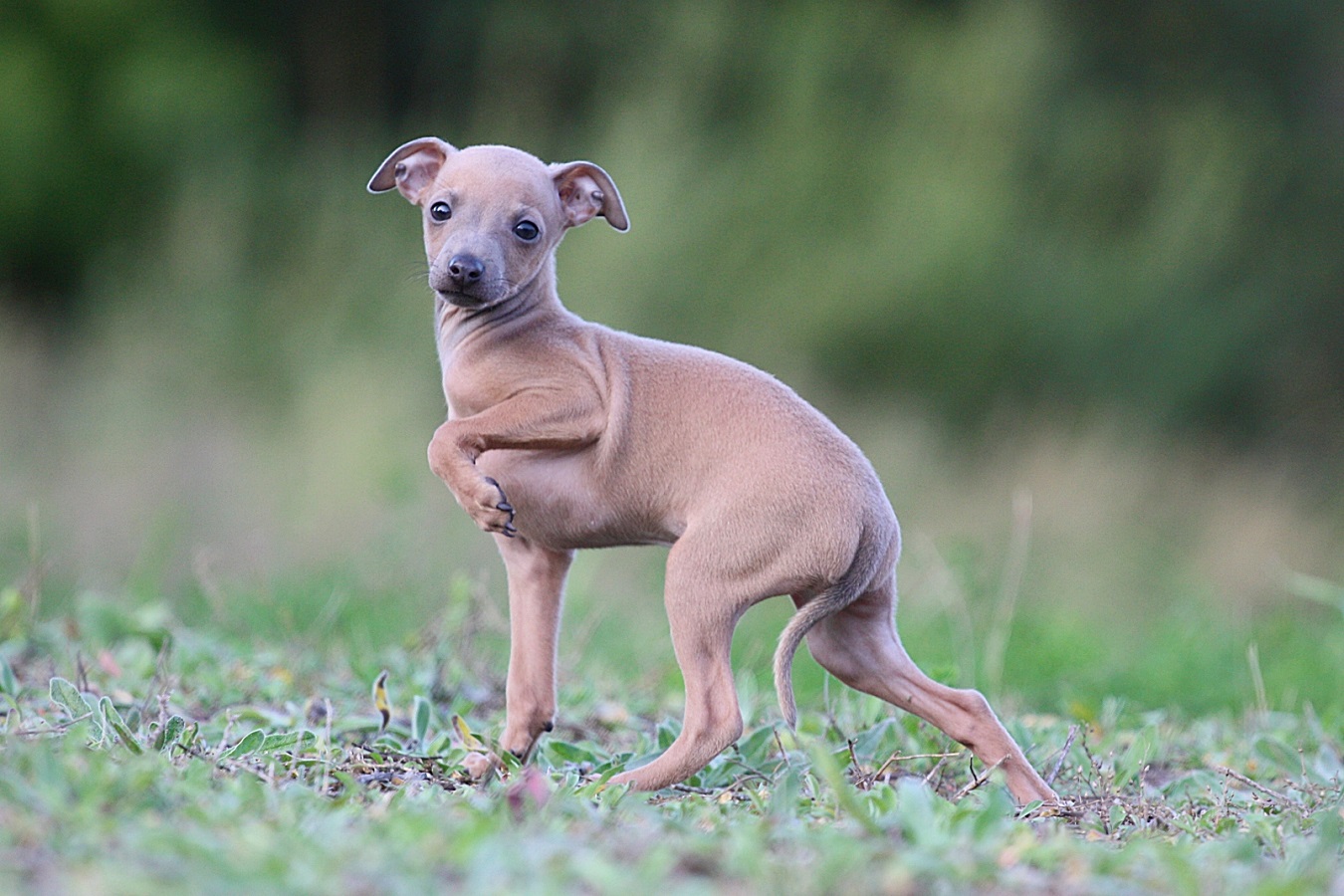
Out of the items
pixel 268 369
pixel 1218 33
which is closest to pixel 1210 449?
pixel 1218 33

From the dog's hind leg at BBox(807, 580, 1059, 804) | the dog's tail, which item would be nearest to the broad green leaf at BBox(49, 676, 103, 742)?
the dog's tail

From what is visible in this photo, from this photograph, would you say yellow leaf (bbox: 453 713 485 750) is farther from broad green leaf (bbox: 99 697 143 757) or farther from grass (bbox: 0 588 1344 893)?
broad green leaf (bbox: 99 697 143 757)

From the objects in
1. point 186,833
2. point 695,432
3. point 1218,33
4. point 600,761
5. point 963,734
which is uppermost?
point 1218,33

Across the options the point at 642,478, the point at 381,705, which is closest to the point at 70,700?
the point at 381,705

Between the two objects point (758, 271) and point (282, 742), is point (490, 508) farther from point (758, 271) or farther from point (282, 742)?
point (758, 271)

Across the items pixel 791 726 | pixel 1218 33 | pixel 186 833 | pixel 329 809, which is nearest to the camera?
pixel 186 833

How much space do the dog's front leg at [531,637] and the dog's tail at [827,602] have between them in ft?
2.45

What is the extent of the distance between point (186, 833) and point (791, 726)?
1.65 meters

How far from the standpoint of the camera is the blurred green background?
397 inches

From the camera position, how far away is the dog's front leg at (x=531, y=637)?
4391 millimetres

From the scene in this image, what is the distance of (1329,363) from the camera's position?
66.5 feet

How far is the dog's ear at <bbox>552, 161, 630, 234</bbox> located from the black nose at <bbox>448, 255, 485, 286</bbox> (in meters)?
0.56

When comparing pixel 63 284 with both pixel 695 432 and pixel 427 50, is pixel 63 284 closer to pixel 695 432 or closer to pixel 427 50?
pixel 427 50

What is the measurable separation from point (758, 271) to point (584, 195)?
34.8 ft
